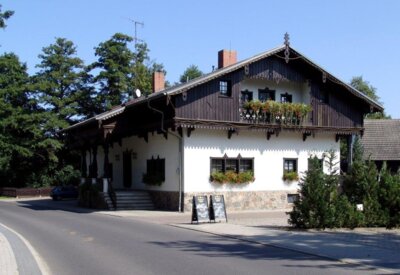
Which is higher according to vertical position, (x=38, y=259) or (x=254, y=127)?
(x=254, y=127)

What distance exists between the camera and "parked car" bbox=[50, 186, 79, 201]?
4600cm

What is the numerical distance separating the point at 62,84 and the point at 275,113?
34.8 m

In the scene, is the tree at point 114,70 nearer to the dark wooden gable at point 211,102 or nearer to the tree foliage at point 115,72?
the tree foliage at point 115,72

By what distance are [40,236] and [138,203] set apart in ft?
42.2

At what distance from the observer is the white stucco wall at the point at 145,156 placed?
28.5 meters

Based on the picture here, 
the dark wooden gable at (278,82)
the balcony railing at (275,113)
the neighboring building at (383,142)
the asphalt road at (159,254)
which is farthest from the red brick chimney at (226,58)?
the asphalt road at (159,254)

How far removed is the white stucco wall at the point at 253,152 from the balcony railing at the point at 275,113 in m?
0.92

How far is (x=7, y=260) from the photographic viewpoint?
11.7 meters

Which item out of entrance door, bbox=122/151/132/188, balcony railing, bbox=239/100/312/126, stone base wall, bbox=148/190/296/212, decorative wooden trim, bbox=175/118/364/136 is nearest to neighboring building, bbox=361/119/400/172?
decorative wooden trim, bbox=175/118/364/136

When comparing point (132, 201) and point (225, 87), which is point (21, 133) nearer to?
point (132, 201)

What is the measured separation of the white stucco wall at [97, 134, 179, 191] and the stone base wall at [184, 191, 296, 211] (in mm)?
1949

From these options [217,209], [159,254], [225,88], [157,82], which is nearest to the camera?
[159,254]

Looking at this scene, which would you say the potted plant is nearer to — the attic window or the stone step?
the attic window

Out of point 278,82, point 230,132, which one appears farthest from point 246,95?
point 230,132
